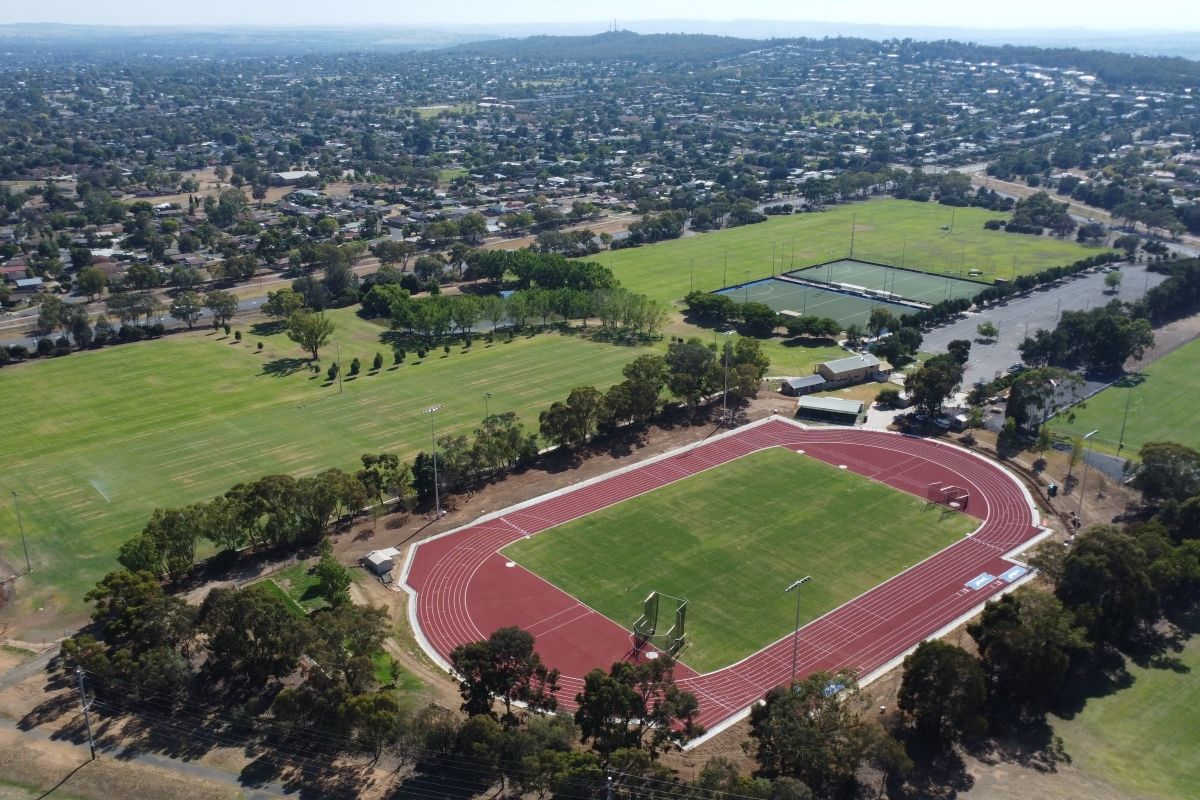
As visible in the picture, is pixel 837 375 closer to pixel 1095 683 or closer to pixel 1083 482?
pixel 1083 482

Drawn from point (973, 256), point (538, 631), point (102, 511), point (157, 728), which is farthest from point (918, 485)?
point (973, 256)

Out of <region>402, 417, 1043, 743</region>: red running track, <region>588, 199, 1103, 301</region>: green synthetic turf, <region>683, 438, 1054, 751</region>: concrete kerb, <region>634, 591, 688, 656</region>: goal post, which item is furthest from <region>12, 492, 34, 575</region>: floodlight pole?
<region>588, 199, 1103, 301</region>: green synthetic turf

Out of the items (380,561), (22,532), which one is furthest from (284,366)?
(380,561)

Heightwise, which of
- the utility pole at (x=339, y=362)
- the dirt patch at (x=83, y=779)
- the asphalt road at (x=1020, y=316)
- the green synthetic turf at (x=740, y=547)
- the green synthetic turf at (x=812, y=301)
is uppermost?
the dirt patch at (x=83, y=779)

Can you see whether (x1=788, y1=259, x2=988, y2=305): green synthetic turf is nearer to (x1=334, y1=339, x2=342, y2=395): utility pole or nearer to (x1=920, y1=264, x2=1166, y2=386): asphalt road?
(x1=920, y1=264, x2=1166, y2=386): asphalt road

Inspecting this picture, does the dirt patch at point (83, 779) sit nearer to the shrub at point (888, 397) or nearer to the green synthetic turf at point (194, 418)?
the green synthetic turf at point (194, 418)

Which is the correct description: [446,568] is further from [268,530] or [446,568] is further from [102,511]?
[102,511]

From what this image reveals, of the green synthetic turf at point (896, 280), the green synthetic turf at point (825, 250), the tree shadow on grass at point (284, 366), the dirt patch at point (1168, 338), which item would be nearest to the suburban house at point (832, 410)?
the dirt patch at point (1168, 338)

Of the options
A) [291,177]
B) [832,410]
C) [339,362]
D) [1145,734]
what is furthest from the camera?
[291,177]
